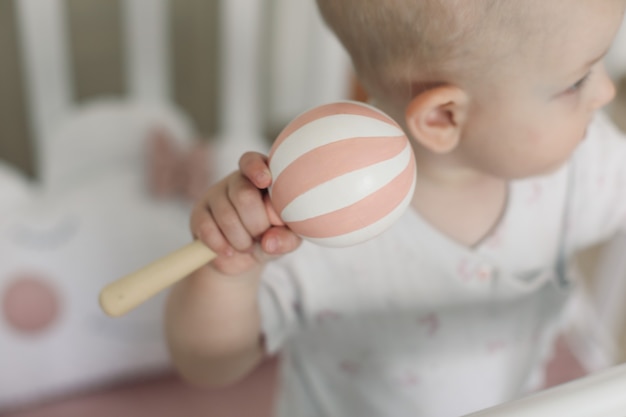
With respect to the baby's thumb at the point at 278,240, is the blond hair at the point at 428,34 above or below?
above

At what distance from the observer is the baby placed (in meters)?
0.43

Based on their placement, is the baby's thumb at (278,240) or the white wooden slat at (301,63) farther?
the white wooden slat at (301,63)

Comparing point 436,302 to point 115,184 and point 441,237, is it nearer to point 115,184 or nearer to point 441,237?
point 441,237

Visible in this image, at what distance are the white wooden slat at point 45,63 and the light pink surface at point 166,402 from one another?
0.32m

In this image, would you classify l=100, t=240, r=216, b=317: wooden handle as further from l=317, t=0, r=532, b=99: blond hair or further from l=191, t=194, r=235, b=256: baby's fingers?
l=317, t=0, r=532, b=99: blond hair

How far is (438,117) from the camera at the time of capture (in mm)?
479

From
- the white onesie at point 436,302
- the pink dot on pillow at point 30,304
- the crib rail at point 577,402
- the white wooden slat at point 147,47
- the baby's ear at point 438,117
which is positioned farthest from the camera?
the white wooden slat at point 147,47

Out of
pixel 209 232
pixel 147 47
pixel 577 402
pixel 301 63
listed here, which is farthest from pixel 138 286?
pixel 301 63

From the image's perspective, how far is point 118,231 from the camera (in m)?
0.88

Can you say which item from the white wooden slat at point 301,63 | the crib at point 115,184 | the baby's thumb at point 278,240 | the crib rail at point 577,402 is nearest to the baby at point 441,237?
the baby's thumb at point 278,240

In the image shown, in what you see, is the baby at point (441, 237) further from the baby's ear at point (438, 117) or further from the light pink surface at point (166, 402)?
the light pink surface at point (166, 402)

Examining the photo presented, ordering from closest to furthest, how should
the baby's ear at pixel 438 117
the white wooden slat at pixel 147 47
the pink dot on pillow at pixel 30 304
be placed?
the baby's ear at pixel 438 117 < the pink dot on pillow at pixel 30 304 < the white wooden slat at pixel 147 47

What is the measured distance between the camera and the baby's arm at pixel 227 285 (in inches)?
15.7

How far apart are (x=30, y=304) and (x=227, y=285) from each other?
1.52 feet
